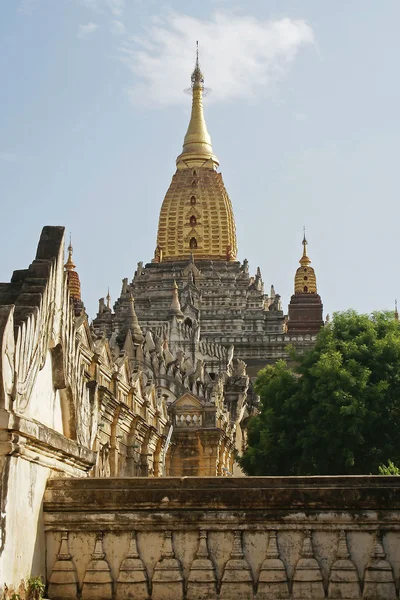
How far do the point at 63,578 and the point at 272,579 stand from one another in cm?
153

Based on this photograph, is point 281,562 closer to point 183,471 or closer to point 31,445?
point 31,445

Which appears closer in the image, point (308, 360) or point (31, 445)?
point (31, 445)

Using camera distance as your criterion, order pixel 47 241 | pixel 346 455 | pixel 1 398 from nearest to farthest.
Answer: pixel 1 398
pixel 47 241
pixel 346 455

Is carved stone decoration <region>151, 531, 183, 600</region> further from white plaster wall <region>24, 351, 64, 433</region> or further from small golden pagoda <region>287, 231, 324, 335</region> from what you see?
small golden pagoda <region>287, 231, 324, 335</region>

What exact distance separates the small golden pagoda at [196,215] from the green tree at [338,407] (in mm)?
60197

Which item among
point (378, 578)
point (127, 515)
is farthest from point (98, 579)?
point (378, 578)

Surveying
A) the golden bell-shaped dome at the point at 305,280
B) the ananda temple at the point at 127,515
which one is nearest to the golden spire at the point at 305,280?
the golden bell-shaped dome at the point at 305,280

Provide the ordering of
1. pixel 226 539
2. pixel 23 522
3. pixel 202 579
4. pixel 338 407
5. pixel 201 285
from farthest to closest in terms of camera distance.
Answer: pixel 201 285 < pixel 338 407 < pixel 226 539 < pixel 202 579 < pixel 23 522

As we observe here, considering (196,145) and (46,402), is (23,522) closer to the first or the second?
(46,402)

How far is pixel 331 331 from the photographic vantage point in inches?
1304

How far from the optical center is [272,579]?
8.10 meters

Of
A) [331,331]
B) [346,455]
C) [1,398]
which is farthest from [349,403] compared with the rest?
[1,398]

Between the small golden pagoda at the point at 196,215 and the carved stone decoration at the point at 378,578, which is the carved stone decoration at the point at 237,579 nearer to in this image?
the carved stone decoration at the point at 378,578

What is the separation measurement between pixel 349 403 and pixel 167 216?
2664 inches
